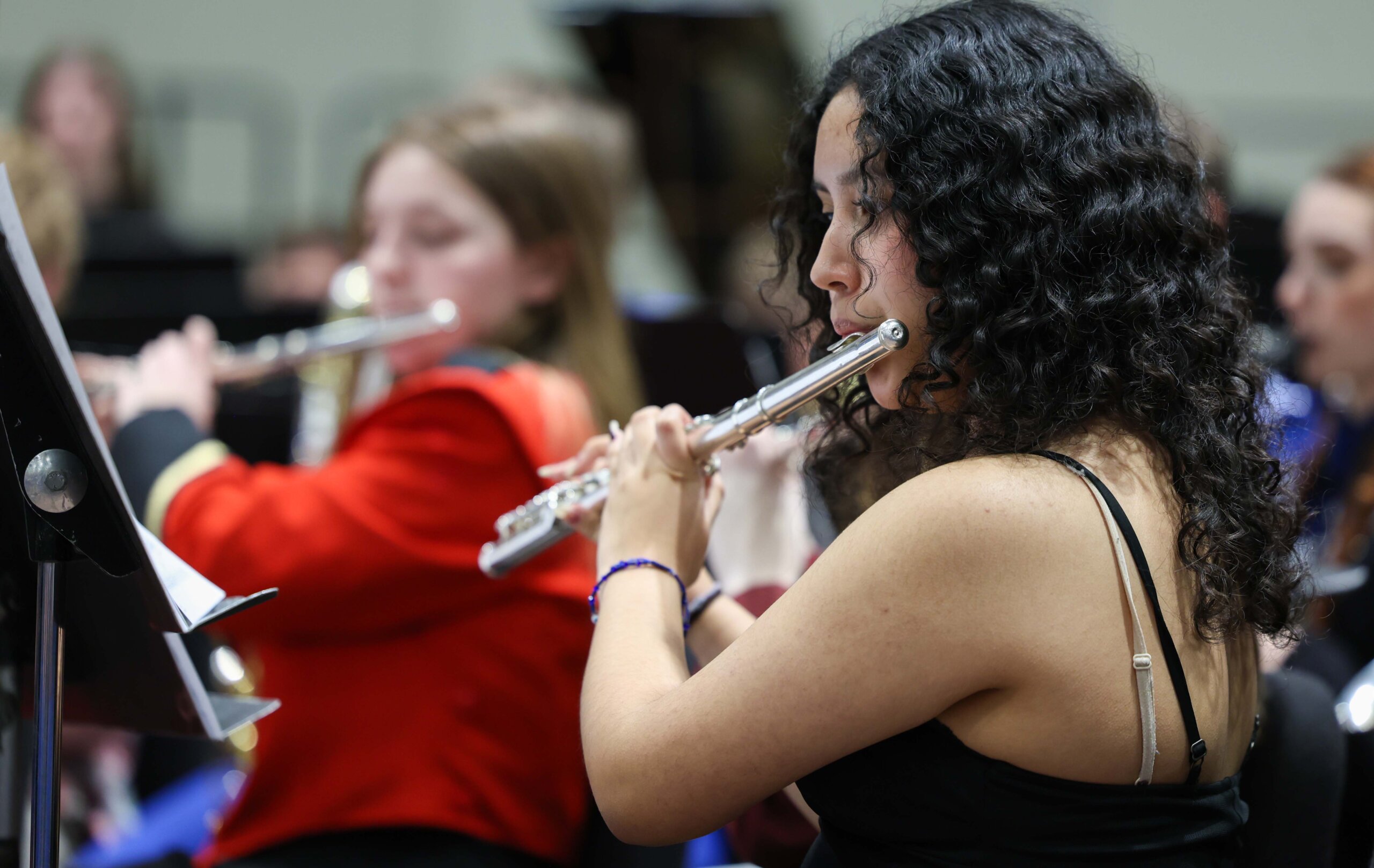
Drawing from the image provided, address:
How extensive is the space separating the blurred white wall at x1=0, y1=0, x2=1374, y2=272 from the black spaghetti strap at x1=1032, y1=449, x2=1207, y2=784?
451cm

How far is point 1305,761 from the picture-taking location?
3.53ft

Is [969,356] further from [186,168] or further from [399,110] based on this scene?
[186,168]

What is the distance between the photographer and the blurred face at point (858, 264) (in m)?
0.93

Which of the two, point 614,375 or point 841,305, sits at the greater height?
point 841,305

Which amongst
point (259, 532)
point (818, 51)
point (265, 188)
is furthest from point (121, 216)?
point (818, 51)

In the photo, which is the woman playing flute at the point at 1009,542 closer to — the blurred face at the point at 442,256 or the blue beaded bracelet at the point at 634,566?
the blue beaded bracelet at the point at 634,566

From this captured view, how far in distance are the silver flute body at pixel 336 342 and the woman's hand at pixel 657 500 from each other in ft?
2.19

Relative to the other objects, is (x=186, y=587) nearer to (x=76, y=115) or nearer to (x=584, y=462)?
(x=584, y=462)

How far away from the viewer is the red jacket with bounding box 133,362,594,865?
1378mm

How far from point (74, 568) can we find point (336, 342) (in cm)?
87

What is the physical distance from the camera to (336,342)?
189cm

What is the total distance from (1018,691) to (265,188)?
524 cm

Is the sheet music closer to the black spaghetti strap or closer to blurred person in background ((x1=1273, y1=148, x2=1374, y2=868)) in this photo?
the black spaghetti strap

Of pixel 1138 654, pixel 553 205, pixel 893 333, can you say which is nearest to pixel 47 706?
pixel 893 333
